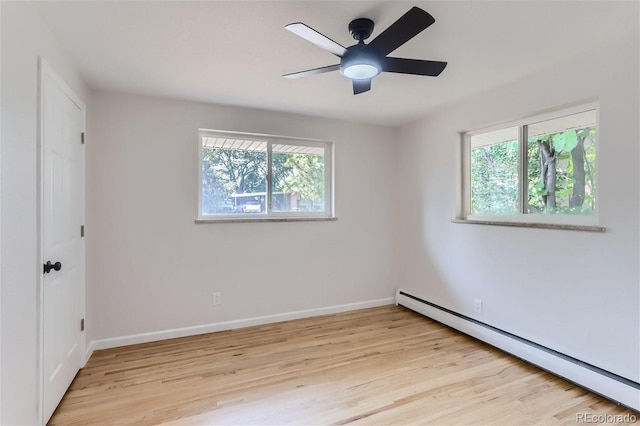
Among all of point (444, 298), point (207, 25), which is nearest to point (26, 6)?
point (207, 25)

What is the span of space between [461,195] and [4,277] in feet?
11.1

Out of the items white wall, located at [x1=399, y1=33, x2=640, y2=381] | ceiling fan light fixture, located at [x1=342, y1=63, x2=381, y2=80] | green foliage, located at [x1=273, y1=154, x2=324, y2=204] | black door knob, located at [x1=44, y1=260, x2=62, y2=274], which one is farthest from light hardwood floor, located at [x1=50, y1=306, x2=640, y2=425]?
ceiling fan light fixture, located at [x1=342, y1=63, x2=381, y2=80]

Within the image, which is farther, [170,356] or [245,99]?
[245,99]

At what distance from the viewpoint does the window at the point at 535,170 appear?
2242 millimetres

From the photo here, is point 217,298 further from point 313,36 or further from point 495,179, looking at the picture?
point 495,179

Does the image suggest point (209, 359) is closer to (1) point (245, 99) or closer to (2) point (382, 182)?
(1) point (245, 99)

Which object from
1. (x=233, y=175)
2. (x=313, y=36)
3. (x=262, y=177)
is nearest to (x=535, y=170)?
(x=313, y=36)

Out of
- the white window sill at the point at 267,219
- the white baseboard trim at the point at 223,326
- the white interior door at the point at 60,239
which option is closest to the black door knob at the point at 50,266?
the white interior door at the point at 60,239

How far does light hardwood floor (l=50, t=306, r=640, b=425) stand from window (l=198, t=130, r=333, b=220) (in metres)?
1.28

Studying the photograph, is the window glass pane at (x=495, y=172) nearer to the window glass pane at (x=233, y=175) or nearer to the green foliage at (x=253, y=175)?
the green foliage at (x=253, y=175)

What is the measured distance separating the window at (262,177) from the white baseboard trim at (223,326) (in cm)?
106

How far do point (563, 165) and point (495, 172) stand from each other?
58cm

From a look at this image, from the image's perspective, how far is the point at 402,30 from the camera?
1.48m

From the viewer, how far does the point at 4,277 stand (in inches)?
52.6
